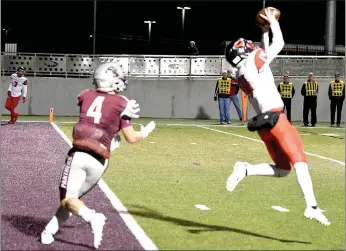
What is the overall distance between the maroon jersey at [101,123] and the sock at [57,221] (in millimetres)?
635

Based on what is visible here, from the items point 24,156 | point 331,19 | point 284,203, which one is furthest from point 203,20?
point 284,203

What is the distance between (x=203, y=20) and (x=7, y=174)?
62.0 m

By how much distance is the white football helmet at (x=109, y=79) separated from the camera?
7000 millimetres

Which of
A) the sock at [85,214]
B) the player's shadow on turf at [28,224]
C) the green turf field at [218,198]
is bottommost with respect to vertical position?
the green turf field at [218,198]

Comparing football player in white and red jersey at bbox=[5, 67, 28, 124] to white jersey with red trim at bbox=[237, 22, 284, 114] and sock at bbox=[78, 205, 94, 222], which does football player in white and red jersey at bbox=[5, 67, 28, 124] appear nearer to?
white jersey with red trim at bbox=[237, 22, 284, 114]

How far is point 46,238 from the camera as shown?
22.7 ft

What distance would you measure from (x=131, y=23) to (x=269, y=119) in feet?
226

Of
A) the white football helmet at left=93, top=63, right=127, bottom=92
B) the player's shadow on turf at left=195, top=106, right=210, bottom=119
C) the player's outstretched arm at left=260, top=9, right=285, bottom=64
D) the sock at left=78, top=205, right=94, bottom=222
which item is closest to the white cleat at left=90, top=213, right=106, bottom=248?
the sock at left=78, top=205, right=94, bottom=222

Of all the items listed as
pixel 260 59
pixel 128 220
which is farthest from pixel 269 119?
pixel 128 220

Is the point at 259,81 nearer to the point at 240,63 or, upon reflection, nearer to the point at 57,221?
the point at 240,63

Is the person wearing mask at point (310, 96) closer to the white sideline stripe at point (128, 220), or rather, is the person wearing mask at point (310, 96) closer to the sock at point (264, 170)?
the white sideline stripe at point (128, 220)

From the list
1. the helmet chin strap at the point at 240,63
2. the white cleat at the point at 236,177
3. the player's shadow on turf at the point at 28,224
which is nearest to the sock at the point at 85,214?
the player's shadow on turf at the point at 28,224

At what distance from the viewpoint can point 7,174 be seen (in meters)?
12.2

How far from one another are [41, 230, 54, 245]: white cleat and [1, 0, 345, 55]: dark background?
57.3 m
